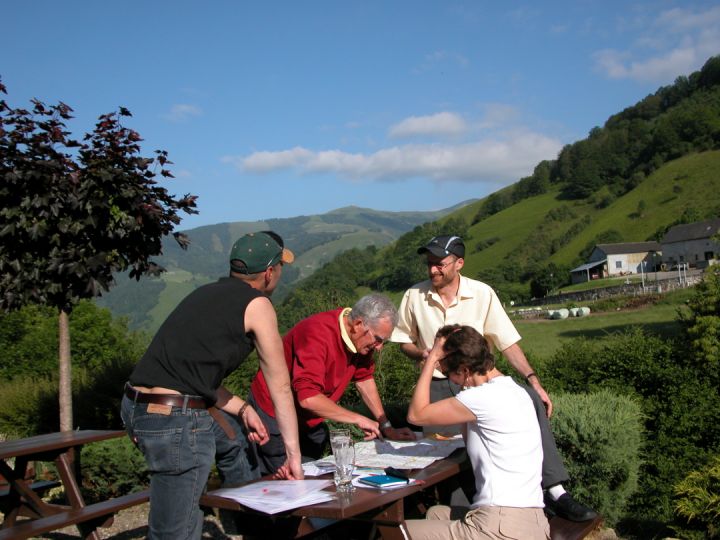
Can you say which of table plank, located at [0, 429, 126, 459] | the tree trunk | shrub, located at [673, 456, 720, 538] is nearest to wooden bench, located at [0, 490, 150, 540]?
table plank, located at [0, 429, 126, 459]

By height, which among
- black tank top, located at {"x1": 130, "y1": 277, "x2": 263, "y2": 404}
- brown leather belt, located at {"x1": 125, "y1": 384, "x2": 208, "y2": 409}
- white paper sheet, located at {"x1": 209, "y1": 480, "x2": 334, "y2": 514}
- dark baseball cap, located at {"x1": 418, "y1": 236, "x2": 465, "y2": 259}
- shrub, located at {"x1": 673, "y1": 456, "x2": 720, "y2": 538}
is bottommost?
shrub, located at {"x1": 673, "y1": 456, "x2": 720, "y2": 538}

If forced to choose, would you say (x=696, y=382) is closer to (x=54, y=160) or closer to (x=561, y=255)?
(x=54, y=160)

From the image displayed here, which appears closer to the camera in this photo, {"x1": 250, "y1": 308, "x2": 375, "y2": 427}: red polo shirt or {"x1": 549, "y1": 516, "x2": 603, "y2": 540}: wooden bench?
{"x1": 549, "y1": 516, "x2": 603, "y2": 540}: wooden bench

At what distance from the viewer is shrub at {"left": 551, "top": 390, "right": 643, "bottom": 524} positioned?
191 inches

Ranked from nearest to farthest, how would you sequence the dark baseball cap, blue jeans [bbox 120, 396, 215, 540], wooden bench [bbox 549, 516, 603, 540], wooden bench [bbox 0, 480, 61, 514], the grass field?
blue jeans [bbox 120, 396, 215, 540] → wooden bench [bbox 549, 516, 603, 540] → the dark baseball cap → wooden bench [bbox 0, 480, 61, 514] → the grass field

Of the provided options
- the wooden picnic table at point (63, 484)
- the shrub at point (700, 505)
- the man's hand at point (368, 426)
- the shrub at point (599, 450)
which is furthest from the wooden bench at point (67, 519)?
the shrub at point (700, 505)

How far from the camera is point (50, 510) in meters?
4.97

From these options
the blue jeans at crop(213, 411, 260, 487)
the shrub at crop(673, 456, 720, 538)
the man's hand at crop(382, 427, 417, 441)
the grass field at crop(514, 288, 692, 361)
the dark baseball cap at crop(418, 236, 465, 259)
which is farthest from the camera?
the grass field at crop(514, 288, 692, 361)

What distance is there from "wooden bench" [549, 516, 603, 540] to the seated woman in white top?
0.60ft

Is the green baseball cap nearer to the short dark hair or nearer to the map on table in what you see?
the short dark hair

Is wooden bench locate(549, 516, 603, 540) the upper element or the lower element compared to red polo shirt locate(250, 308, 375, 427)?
lower

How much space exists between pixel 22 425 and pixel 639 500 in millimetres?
7767

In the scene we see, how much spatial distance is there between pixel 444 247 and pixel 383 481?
73.4 inches

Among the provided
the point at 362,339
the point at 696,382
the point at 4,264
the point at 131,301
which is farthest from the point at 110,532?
the point at 131,301
